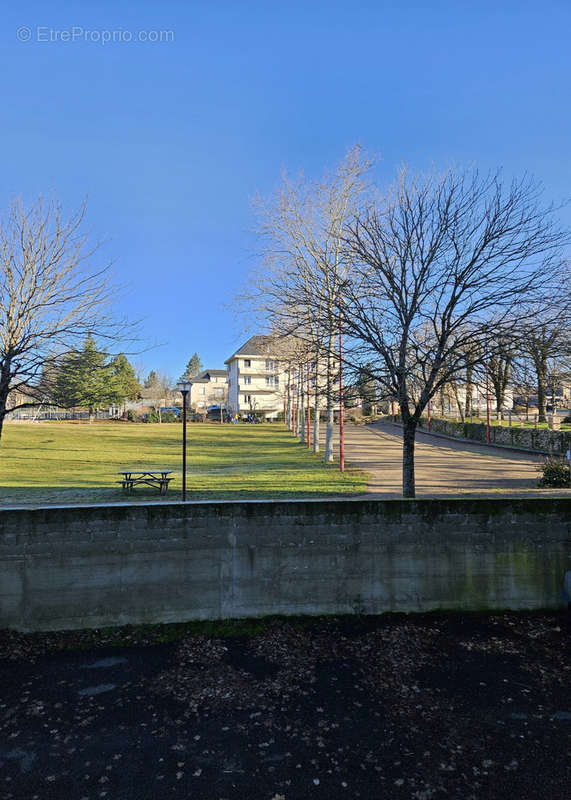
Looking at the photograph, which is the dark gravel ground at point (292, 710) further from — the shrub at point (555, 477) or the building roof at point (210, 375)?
the building roof at point (210, 375)

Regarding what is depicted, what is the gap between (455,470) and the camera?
18.7 meters

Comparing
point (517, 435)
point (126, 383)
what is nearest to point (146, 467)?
point (517, 435)

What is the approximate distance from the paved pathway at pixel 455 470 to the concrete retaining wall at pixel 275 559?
4.61m

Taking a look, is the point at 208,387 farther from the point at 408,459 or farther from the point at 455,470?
the point at 408,459

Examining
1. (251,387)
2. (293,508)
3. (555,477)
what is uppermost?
(251,387)

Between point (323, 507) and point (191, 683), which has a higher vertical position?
point (323, 507)

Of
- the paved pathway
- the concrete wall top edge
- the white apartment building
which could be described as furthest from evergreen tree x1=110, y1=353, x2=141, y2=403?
the concrete wall top edge

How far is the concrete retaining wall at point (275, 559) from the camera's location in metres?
7.39

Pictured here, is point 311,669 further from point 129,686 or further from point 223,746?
point 129,686

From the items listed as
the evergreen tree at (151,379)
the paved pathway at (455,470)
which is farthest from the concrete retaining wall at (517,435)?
the evergreen tree at (151,379)

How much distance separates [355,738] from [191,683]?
2.18 metres

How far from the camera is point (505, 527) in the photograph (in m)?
8.26

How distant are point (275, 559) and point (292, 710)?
2.57 m

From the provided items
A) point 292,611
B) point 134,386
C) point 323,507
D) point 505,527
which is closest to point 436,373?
point 505,527
